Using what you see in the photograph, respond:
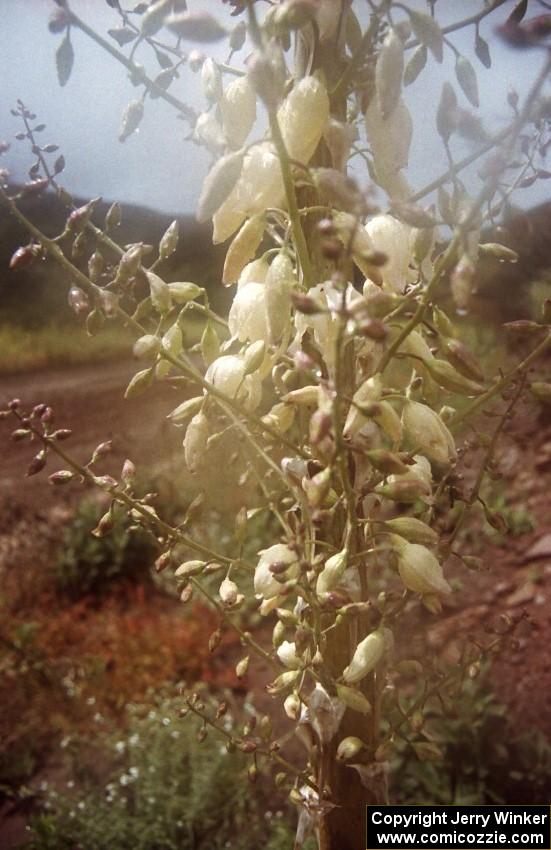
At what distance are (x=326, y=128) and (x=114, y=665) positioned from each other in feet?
4.94

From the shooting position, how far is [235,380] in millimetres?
407

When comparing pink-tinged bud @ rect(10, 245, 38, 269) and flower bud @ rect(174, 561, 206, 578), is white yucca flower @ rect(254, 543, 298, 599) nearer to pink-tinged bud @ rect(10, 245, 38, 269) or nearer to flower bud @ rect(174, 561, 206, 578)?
flower bud @ rect(174, 561, 206, 578)

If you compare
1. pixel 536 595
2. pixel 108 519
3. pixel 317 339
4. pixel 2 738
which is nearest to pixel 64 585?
pixel 2 738

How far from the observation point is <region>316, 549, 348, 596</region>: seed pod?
0.37 metres

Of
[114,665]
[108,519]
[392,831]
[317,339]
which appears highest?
[317,339]

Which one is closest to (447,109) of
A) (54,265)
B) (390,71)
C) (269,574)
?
(390,71)

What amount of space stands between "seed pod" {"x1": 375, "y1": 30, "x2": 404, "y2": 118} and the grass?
1342mm

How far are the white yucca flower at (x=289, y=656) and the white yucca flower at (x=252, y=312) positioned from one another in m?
0.19

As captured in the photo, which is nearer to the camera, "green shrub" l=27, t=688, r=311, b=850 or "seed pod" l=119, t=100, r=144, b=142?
"seed pod" l=119, t=100, r=144, b=142

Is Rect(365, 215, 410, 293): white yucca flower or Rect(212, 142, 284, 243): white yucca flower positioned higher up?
Rect(212, 142, 284, 243): white yucca flower

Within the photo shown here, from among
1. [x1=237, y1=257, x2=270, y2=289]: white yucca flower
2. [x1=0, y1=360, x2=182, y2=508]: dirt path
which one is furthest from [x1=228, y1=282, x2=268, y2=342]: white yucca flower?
[x1=0, y1=360, x2=182, y2=508]: dirt path

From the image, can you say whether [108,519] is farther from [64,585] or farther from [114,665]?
[64,585]

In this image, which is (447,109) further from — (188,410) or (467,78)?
(188,410)

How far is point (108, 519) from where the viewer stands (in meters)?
0.46
